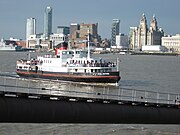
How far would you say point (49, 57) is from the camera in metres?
56.9

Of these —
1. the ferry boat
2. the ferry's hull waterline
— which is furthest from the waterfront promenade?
the ferry boat

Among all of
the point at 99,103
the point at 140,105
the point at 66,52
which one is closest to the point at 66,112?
the point at 99,103

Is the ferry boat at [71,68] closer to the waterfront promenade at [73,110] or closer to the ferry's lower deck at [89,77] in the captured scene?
the ferry's lower deck at [89,77]

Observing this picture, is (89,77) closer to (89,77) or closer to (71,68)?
(89,77)

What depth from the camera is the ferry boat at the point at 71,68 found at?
49531 mm

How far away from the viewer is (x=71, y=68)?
2034 inches

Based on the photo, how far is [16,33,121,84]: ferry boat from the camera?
49531mm

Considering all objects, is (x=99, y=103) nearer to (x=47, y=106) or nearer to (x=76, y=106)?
(x=76, y=106)

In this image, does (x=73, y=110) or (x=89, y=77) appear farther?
(x=89, y=77)

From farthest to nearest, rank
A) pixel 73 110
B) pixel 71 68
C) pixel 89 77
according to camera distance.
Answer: pixel 71 68
pixel 89 77
pixel 73 110

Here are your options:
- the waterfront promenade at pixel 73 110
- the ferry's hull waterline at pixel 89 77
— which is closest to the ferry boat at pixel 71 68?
A: the ferry's hull waterline at pixel 89 77

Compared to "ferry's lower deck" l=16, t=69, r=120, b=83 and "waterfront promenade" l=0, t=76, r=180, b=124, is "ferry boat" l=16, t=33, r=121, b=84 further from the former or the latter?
"waterfront promenade" l=0, t=76, r=180, b=124

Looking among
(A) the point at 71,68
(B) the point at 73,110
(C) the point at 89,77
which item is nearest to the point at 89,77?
A: (C) the point at 89,77

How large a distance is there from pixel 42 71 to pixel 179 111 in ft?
125
